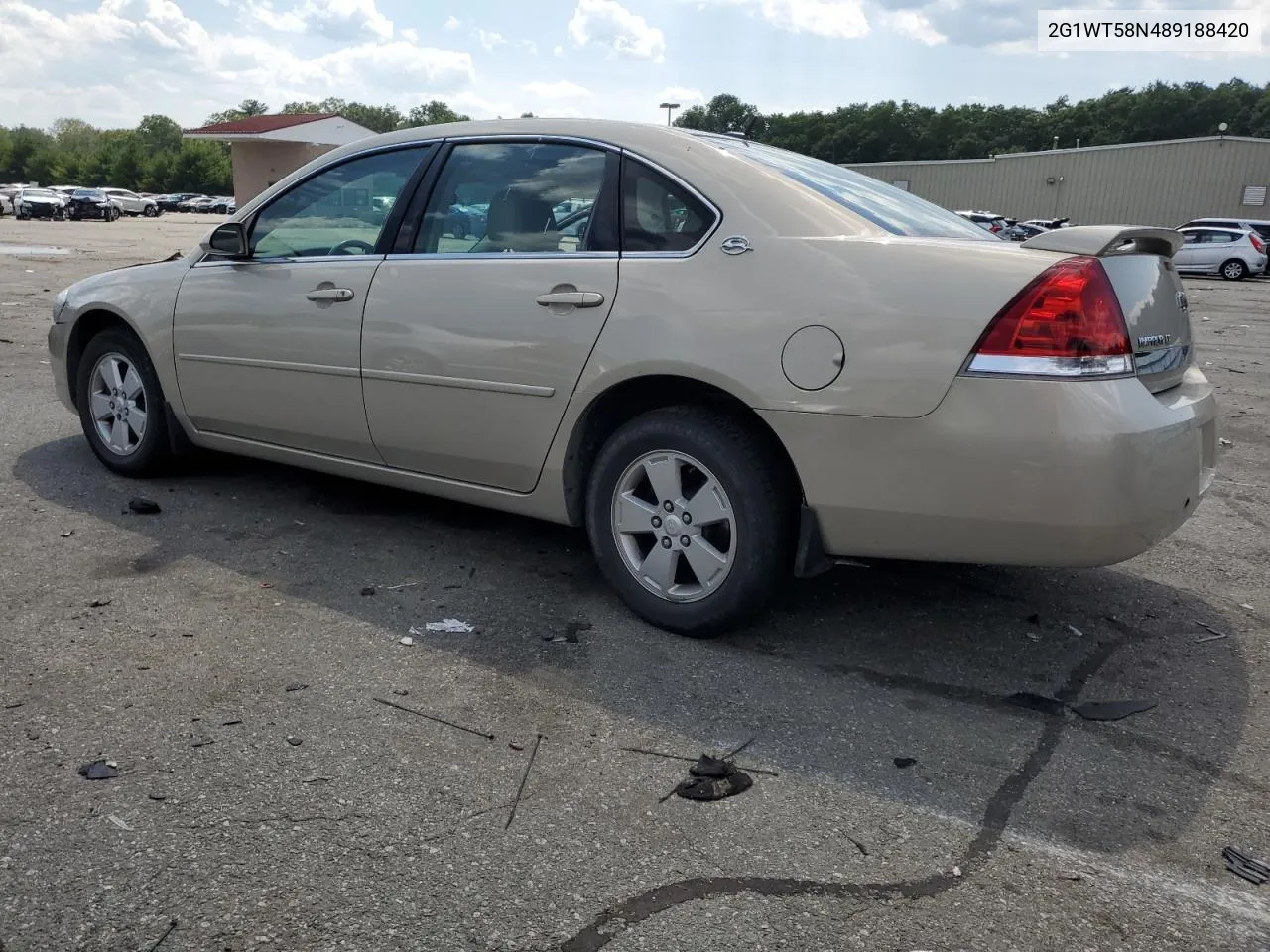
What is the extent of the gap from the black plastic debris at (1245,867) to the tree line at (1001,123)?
3183 inches

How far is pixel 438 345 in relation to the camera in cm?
399

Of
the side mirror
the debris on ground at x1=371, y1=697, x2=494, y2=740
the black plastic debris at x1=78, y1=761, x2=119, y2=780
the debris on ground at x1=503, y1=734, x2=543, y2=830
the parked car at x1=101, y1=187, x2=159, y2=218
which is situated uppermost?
the parked car at x1=101, y1=187, x2=159, y2=218

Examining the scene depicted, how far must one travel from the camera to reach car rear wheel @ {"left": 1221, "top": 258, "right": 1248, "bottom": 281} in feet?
98.2

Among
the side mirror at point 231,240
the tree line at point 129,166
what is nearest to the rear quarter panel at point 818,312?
the side mirror at point 231,240

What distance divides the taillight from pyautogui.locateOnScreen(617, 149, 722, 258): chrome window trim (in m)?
0.98

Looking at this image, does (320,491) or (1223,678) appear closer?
(1223,678)

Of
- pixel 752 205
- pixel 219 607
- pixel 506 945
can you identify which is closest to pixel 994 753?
pixel 506 945

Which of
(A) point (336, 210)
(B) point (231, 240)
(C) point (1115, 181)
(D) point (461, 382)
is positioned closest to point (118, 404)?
(B) point (231, 240)

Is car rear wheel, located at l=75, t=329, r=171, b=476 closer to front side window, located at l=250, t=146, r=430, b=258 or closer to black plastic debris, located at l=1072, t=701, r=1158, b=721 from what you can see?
front side window, located at l=250, t=146, r=430, b=258

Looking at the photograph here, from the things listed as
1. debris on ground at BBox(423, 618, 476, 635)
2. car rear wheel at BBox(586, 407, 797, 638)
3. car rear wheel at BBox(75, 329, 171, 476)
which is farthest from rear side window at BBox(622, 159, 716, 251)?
car rear wheel at BBox(75, 329, 171, 476)

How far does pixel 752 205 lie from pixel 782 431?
0.76 m

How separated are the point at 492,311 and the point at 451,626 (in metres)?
1.13

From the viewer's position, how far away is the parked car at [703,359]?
2988 mm

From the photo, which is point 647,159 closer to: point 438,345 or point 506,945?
point 438,345
